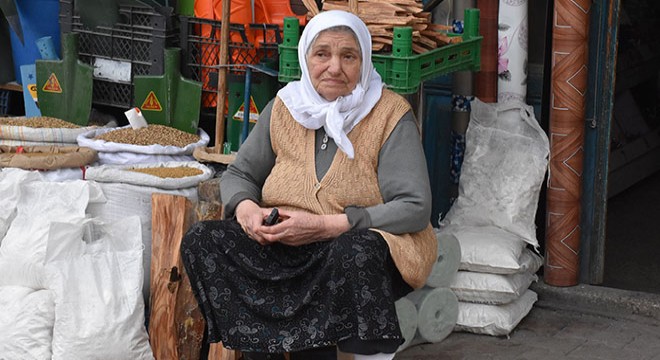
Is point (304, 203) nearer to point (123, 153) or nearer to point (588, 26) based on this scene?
point (123, 153)

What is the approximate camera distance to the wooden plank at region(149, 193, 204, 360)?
181 inches

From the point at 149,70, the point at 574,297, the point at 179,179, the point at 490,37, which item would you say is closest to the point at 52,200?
the point at 179,179

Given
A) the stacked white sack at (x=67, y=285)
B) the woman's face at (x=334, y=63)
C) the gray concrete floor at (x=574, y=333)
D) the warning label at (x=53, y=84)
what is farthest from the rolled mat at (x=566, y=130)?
the warning label at (x=53, y=84)

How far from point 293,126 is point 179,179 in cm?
83

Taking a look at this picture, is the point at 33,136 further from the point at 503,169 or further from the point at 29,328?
the point at 503,169

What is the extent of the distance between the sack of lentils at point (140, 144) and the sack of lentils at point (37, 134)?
7 centimetres

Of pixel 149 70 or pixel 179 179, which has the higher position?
pixel 149 70

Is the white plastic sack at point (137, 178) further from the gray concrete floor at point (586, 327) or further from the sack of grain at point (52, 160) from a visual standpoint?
the gray concrete floor at point (586, 327)

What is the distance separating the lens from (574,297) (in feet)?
17.5

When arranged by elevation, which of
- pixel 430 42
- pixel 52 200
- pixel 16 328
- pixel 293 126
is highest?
pixel 430 42

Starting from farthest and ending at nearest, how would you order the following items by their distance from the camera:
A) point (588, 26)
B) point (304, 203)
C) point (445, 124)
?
1. point (445, 124)
2. point (588, 26)
3. point (304, 203)

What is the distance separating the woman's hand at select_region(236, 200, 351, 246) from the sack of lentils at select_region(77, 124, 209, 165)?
4.25 feet

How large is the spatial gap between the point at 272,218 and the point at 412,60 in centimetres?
94

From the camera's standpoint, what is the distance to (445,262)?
489 cm
